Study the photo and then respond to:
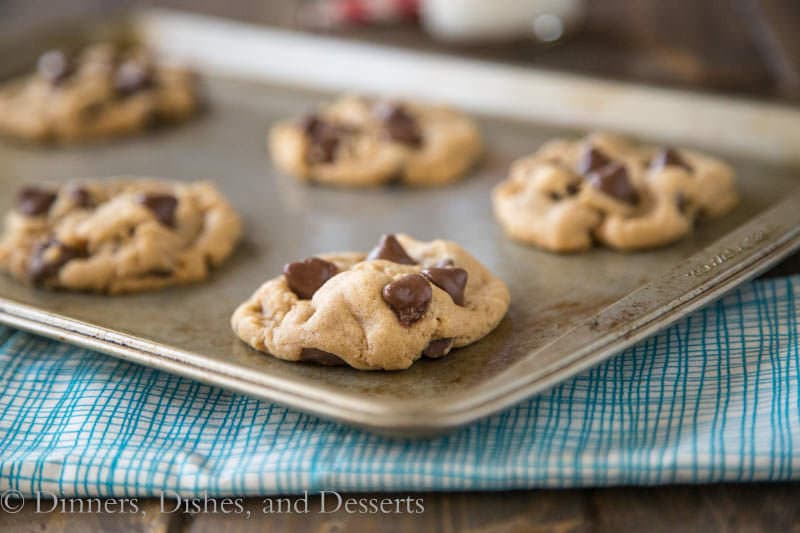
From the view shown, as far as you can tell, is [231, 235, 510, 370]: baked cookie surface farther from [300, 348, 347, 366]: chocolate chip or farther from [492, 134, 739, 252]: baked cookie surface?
[492, 134, 739, 252]: baked cookie surface

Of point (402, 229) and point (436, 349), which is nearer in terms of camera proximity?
point (436, 349)

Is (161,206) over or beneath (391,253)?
beneath

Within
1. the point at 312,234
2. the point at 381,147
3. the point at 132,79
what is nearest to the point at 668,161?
the point at 381,147

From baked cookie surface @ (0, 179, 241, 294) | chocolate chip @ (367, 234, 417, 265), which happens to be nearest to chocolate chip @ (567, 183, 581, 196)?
chocolate chip @ (367, 234, 417, 265)

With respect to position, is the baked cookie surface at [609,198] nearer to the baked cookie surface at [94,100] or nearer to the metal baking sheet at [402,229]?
the metal baking sheet at [402,229]

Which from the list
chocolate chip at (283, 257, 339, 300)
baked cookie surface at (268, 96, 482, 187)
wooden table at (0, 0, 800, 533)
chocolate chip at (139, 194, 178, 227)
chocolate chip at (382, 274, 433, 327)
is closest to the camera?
wooden table at (0, 0, 800, 533)

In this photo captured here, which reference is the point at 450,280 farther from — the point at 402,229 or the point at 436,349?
the point at 402,229
